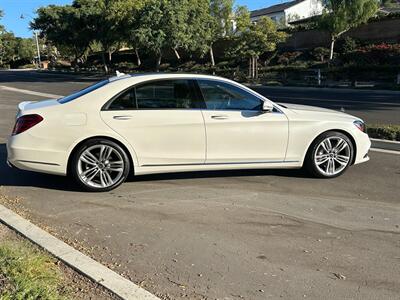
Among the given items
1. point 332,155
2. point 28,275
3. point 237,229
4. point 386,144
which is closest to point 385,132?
point 386,144

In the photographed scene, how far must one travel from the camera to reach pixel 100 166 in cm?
608

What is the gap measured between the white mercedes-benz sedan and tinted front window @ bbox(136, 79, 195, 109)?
12mm

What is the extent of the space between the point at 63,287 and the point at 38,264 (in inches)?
13.5

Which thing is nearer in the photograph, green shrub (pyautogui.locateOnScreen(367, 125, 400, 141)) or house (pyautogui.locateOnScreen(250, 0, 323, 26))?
green shrub (pyautogui.locateOnScreen(367, 125, 400, 141))

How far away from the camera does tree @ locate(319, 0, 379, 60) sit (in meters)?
34.8

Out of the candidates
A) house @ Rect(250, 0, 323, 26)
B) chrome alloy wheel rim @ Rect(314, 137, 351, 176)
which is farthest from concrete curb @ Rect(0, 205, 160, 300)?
house @ Rect(250, 0, 323, 26)

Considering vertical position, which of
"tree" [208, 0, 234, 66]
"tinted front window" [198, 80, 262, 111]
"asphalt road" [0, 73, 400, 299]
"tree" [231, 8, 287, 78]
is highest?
"tree" [208, 0, 234, 66]

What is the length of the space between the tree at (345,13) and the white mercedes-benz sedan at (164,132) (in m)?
30.6

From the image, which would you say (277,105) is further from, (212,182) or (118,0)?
(118,0)

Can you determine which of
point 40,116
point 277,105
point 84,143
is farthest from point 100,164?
point 277,105

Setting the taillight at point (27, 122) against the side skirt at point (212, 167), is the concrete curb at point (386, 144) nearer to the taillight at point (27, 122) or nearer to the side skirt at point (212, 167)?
the side skirt at point (212, 167)

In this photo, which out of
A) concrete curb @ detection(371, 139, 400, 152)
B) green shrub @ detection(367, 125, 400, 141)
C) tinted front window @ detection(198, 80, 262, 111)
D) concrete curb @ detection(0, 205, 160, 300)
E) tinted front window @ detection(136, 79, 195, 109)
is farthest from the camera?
green shrub @ detection(367, 125, 400, 141)

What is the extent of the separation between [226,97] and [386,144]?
3.66 metres

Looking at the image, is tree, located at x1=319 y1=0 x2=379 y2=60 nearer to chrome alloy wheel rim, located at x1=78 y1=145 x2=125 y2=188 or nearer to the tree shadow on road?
the tree shadow on road
